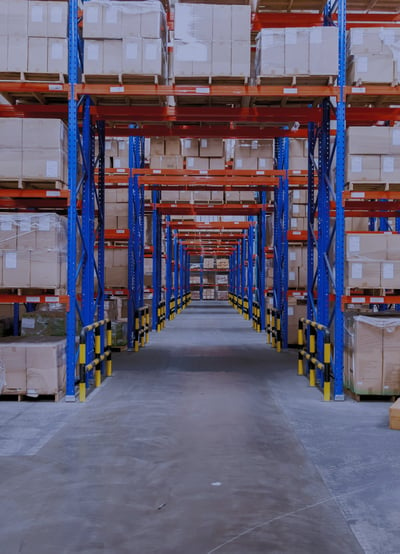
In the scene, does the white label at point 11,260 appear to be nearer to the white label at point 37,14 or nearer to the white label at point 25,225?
the white label at point 25,225

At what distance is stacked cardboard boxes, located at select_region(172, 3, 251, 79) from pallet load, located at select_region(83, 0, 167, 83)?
30 centimetres

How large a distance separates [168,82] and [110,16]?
160 centimetres

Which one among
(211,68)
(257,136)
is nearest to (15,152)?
(211,68)

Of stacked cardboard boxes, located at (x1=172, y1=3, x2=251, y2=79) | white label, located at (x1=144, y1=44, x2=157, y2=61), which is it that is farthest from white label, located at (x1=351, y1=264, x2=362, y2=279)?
white label, located at (x1=144, y1=44, x2=157, y2=61)

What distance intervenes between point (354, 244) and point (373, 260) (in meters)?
0.32

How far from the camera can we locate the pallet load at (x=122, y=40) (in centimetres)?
805

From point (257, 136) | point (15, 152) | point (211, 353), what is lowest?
point (211, 353)

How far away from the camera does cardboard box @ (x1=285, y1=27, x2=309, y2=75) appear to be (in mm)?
8086

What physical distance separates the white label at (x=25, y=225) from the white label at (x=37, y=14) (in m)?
2.55

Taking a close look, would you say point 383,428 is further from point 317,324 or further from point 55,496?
point 55,496

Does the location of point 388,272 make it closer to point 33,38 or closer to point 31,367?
point 31,367

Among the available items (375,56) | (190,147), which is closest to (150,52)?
(375,56)

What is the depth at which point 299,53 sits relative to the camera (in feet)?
26.6

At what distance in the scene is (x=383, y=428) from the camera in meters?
6.58
